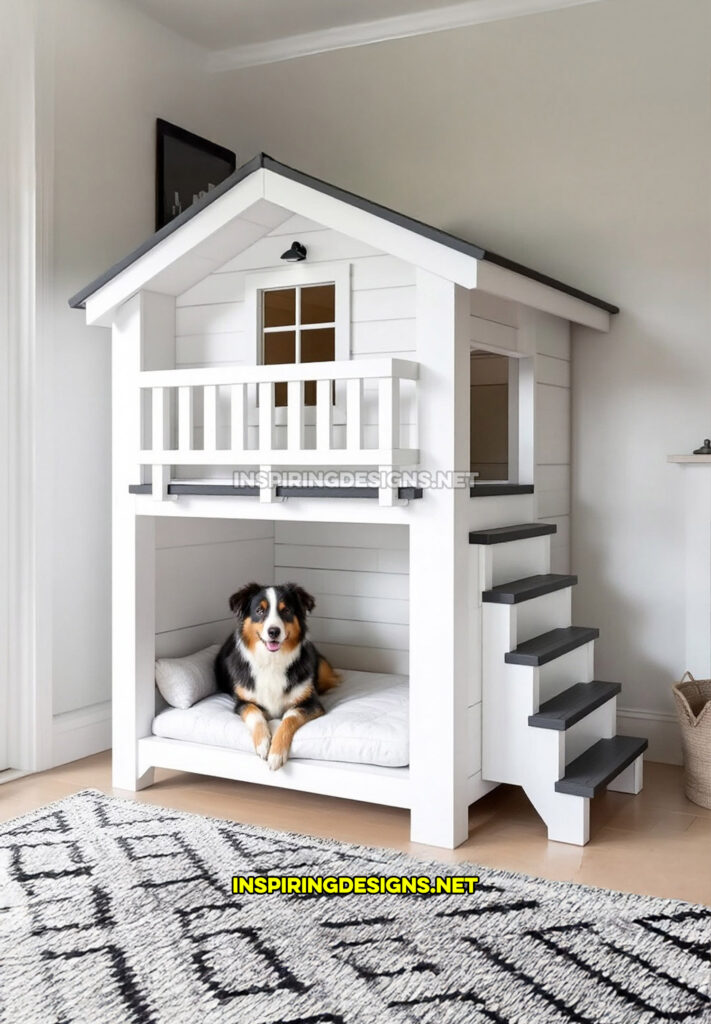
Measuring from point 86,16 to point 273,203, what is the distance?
1.36 meters

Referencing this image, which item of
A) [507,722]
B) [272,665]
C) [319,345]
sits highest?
[319,345]

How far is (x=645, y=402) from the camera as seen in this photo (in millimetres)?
3590

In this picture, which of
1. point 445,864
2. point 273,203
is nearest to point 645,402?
point 273,203

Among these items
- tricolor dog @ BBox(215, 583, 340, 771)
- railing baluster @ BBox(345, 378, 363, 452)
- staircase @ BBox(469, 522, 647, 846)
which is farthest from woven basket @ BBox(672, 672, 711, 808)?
railing baluster @ BBox(345, 378, 363, 452)

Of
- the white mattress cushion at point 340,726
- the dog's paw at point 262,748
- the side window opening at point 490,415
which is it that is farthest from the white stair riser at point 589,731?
the side window opening at point 490,415

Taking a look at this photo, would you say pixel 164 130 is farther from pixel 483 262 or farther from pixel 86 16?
pixel 483 262

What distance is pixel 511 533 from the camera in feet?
9.77

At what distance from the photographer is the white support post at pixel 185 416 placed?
9.88ft

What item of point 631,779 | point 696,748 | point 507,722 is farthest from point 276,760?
point 696,748

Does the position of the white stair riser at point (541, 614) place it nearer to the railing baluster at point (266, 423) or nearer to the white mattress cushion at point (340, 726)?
the white mattress cushion at point (340, 726)

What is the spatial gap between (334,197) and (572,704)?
1652 mm

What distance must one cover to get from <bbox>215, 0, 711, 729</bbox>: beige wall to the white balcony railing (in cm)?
115

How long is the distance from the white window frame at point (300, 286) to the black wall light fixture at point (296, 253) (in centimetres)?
3

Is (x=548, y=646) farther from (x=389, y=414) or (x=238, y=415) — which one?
(x=238, y=415)
